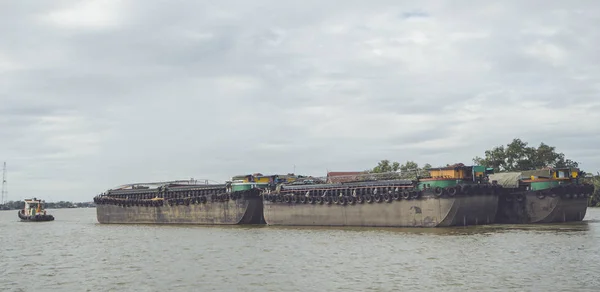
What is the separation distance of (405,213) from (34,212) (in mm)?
59133

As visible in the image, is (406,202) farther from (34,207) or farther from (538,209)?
(34,207)

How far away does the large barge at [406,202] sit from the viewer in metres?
40.8

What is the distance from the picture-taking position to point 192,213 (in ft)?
193

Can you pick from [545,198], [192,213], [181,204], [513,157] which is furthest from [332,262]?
[513,157]

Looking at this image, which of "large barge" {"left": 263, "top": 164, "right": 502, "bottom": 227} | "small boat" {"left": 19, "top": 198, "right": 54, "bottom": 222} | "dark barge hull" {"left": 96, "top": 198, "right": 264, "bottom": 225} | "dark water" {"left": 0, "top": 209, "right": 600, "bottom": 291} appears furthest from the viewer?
"small boat" {"left": 19, "top": 198, "right": 54, "bottom": 222}

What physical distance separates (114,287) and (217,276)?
4048 mm

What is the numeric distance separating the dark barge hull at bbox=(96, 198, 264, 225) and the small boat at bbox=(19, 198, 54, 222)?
13.5 meters

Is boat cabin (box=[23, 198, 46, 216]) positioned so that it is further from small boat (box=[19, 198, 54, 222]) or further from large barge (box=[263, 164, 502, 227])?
large barge (box=[263, 164, 502, 227])

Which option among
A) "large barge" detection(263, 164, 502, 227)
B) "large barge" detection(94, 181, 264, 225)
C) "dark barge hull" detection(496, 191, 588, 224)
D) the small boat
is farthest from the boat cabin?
"dark barge hull" detection(496, 191, 588, 224)

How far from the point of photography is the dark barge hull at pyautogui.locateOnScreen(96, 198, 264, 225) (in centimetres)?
5366

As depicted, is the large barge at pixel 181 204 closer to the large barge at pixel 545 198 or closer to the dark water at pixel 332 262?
the dark water at pixel 332 262

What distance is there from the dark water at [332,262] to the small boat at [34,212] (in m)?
41.9

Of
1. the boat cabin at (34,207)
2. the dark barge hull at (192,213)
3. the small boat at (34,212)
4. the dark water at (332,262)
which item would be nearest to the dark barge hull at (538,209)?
the dark water at (332,262)

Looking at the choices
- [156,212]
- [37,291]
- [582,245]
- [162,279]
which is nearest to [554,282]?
[582,245]
